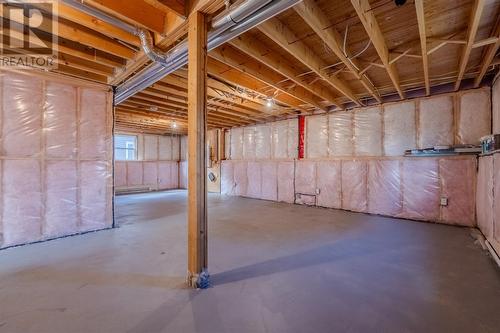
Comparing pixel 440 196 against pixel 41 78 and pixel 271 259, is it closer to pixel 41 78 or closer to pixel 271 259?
pixel 271 259

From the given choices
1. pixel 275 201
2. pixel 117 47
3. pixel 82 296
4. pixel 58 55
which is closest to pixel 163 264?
pixel 82 296

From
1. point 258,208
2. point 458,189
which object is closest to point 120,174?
point 258,208

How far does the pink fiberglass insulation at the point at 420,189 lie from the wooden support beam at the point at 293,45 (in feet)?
7.90

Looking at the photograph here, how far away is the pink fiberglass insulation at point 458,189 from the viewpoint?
12.7 feet

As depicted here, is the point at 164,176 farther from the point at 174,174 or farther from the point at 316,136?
the point at 316,136

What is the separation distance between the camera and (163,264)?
2.38 meters

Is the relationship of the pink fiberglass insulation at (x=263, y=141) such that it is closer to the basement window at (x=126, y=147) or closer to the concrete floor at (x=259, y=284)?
the concrete floor at (x=259, y=284)

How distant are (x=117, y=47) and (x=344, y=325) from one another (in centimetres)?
366

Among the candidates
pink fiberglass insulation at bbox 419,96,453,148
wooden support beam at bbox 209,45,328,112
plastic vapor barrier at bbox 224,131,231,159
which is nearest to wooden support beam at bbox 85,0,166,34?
wooden support beam at bbox 209,45,328,112

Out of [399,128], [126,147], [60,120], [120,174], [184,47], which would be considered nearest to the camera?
[184,47]

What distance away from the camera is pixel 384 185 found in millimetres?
4723

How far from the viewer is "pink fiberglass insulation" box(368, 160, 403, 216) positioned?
180 inches

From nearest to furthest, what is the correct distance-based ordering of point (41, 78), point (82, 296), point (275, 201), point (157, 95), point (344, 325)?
1. point (344, 325)
2. point (82, 296)
3. point (41, 78)
4. point (157, 95)
5. point (275, 201)

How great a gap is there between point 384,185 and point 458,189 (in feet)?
3.80
